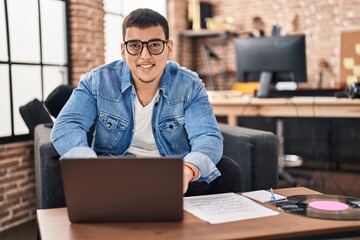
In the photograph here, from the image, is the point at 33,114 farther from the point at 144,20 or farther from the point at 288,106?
the point at 288,106

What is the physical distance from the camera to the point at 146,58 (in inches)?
60.8

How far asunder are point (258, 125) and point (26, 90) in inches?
115

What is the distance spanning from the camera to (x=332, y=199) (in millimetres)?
1270

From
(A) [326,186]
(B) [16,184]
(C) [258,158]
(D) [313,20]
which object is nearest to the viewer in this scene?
(C) [258,158]

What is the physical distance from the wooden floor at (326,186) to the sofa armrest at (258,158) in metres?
1.40

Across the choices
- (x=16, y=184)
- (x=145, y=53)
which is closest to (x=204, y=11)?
(x=16, y=184)

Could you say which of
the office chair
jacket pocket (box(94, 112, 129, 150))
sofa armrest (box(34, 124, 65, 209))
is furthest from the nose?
the office chair

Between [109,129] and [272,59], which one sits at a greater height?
[272,59]

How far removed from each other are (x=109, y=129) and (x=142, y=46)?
370 mm

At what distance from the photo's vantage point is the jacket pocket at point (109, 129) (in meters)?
1.68

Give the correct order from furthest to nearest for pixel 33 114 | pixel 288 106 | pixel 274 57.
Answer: pixel 274 57, pixel 288 106, pixel 33 114

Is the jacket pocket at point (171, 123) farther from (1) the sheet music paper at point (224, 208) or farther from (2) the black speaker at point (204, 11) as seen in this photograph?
(2) the black speaker at point (204, 11)

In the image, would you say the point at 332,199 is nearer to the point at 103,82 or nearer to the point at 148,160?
the point at 148,160

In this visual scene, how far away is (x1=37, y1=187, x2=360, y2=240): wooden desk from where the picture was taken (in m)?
0.98
